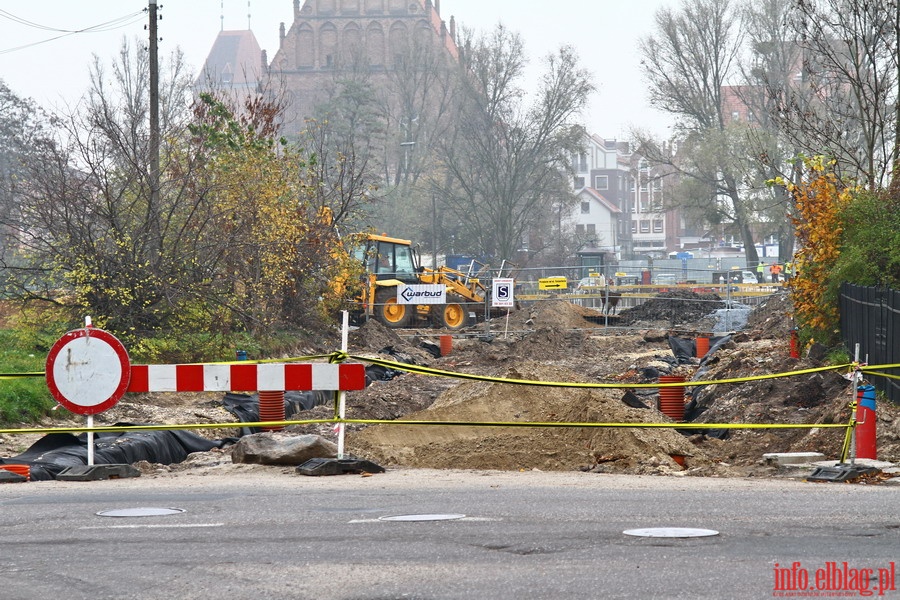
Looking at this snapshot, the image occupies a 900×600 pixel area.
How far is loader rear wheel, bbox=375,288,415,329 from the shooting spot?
38.4m

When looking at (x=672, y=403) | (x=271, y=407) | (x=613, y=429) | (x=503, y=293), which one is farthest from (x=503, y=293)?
(x=613, y=429)

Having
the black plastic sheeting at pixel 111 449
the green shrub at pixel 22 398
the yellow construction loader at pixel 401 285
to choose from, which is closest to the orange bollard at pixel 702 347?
the yellow construction loader at pixel 401 285

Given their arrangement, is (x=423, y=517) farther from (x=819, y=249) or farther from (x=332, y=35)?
(x=332, y=35)

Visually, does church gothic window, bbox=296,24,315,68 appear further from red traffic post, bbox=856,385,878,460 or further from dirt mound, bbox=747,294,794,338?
red traffic post, bbox=856,385,878,460

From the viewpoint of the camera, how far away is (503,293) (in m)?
35.6

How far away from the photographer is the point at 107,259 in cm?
2142

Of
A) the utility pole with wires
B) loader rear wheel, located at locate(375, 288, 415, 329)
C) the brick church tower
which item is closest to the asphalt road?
the utility pole with wires

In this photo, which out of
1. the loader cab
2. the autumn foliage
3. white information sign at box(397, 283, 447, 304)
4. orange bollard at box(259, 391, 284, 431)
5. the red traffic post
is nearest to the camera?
the red traffic post

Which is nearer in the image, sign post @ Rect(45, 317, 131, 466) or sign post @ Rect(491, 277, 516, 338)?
sign post @ Rect(45, 317, 131, 466)

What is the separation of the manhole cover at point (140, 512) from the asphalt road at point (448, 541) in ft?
0.35

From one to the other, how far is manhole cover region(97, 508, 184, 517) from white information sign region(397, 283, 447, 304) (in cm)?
2721

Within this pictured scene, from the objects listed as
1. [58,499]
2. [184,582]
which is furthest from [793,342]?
[184,582]

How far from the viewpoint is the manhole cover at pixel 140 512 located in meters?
7.96

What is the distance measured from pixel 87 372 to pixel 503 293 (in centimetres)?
2588
